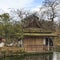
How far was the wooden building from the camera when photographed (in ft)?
125

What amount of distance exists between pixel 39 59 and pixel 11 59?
312 cm

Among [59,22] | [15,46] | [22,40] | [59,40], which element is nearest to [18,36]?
[15,46]

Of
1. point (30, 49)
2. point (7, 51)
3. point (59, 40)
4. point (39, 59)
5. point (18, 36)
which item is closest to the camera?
point (39, 59)

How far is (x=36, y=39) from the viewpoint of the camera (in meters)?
39.1

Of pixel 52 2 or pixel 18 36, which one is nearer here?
pixel 18 36

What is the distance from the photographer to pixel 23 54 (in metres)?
32.4

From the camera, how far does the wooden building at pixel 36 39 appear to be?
125 ft

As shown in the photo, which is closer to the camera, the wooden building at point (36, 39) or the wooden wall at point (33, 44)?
the wooden wall at point (33, 44)

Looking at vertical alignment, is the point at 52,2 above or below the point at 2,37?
above

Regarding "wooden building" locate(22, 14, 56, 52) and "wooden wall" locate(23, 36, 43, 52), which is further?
"wooden building" locate(22, 14, 56, 52)

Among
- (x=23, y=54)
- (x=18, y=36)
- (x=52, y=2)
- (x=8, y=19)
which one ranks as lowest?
(x=23, y=54)

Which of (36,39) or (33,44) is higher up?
(36,39)

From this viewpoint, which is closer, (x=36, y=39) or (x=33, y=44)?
(x=33, y=44)

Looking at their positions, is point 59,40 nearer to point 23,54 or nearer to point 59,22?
point 23,54
